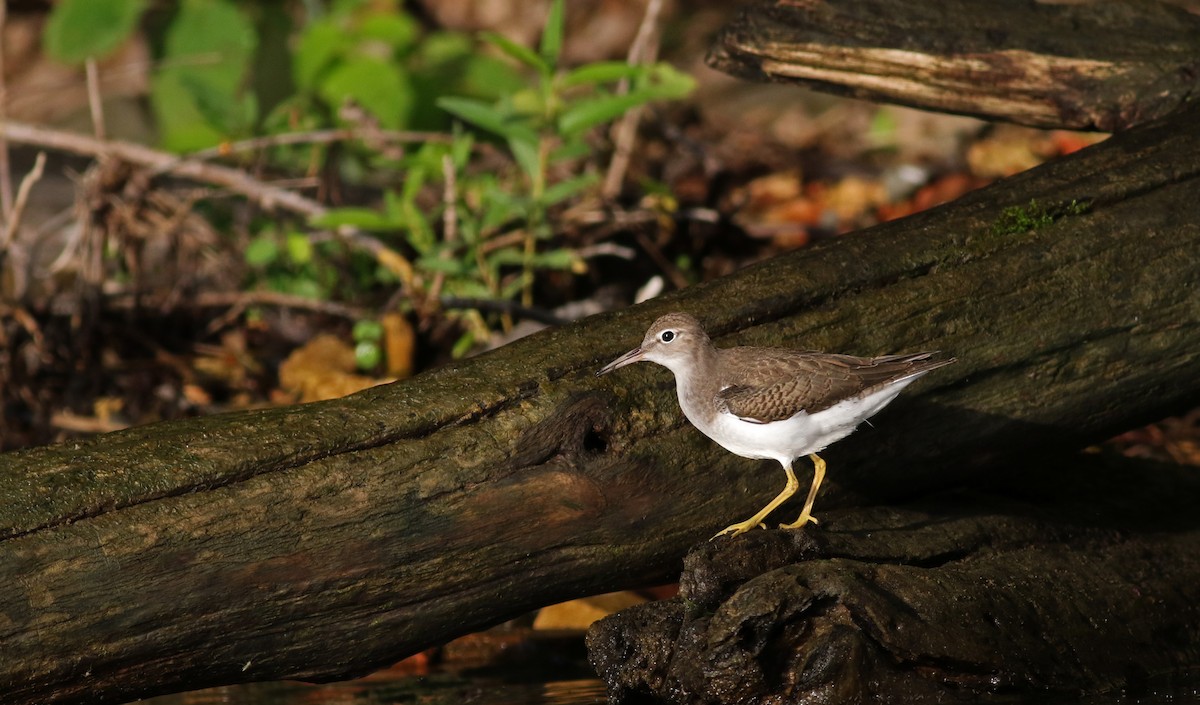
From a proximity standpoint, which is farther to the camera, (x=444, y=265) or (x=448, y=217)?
(x=448, y=217)

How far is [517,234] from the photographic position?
7.99 metres

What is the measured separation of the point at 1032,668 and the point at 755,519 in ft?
3.42

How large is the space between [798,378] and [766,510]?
507 millimetres

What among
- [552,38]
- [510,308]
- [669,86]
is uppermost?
[552,38]

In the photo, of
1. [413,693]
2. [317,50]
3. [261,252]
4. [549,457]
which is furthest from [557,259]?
[317,50]

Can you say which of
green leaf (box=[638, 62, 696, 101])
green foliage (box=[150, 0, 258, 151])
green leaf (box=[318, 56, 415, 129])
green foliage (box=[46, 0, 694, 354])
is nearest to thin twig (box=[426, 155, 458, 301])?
green foliage (box=[46, 0, 694, 354])

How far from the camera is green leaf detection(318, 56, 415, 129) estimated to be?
10.1 m

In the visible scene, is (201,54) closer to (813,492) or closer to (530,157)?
(530,157)

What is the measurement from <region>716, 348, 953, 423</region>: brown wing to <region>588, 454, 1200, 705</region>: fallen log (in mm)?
443

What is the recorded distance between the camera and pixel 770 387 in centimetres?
466

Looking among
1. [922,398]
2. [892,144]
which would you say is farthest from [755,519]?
[892,144]

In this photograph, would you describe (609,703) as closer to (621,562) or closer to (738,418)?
(621,562)

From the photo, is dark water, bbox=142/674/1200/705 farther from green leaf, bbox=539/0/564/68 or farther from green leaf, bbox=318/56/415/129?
green leaf, bbox=318/56/415/129

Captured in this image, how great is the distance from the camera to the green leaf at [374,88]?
10.1 metres
